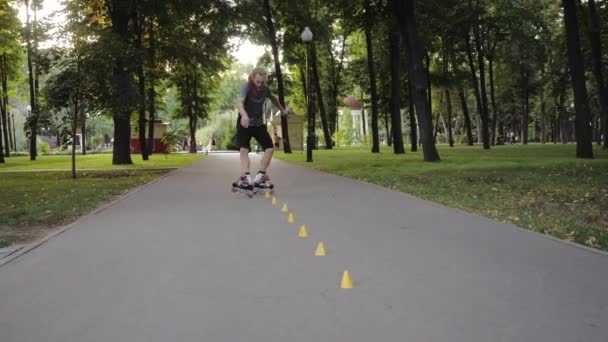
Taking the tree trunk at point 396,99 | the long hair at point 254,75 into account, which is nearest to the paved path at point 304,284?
the long hair at point 254,75

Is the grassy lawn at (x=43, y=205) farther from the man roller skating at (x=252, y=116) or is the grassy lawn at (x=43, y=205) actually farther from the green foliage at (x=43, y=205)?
the man roller skating at (x=252, y=116)

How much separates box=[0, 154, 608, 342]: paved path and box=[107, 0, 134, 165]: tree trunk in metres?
11.7

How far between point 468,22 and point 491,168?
60.2ft

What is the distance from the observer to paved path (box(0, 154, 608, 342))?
3320 mm

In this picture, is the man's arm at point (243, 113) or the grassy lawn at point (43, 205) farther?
the man's arm at point (243, 113)

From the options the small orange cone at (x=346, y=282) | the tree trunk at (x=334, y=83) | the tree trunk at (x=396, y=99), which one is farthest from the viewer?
the tree trunk at (x=334, y=83)

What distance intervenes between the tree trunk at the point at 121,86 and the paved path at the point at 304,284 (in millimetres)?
11709

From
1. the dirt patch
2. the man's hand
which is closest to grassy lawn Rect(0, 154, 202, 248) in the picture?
the dirt patch

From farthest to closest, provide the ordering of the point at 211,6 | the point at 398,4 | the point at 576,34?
the point at 211,6
the point at 398,4
the point at 576,34

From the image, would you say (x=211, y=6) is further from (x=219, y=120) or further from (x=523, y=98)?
(x=219, y=120)

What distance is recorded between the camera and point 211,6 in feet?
85.1

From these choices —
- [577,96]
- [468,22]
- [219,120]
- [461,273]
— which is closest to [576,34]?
[577,96]

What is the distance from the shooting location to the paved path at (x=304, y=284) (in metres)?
3.32

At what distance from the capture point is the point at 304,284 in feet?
14.2
